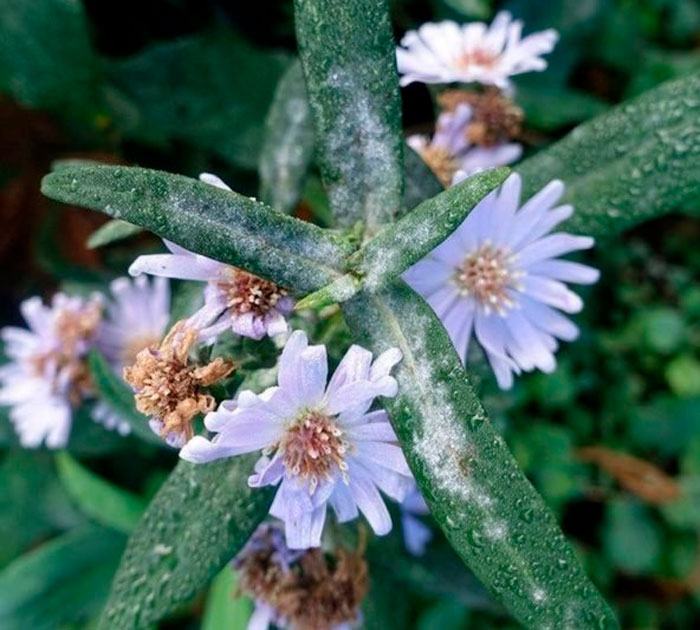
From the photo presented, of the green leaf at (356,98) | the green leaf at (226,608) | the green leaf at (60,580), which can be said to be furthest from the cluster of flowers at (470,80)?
the green leaf at (60,580)

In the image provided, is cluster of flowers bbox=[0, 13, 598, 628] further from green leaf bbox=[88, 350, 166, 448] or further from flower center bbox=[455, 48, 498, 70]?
green leaf bbox=[88, 350, 166, 448]

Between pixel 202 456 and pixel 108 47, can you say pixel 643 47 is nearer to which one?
pixel 108 47

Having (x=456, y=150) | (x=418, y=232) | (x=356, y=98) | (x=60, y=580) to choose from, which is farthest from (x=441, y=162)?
(x=60, y=580)

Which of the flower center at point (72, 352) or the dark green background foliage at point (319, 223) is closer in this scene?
the flower center at point (72, 352)

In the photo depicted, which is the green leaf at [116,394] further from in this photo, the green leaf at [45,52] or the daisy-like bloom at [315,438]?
the green leaf at [45,52]

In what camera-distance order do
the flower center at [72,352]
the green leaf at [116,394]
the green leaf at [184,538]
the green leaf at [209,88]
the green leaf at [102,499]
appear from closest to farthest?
1. the green leaf at [184,538]
2. the green leaf at [116,394]
3. the flower center at [72,352]
4. the green leaf at [102,499]
5. the green leaf at [209,88]

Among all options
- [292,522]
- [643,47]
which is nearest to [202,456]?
[292,522]

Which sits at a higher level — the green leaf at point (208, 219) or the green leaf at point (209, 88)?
the green leaf at point (208, 219)
